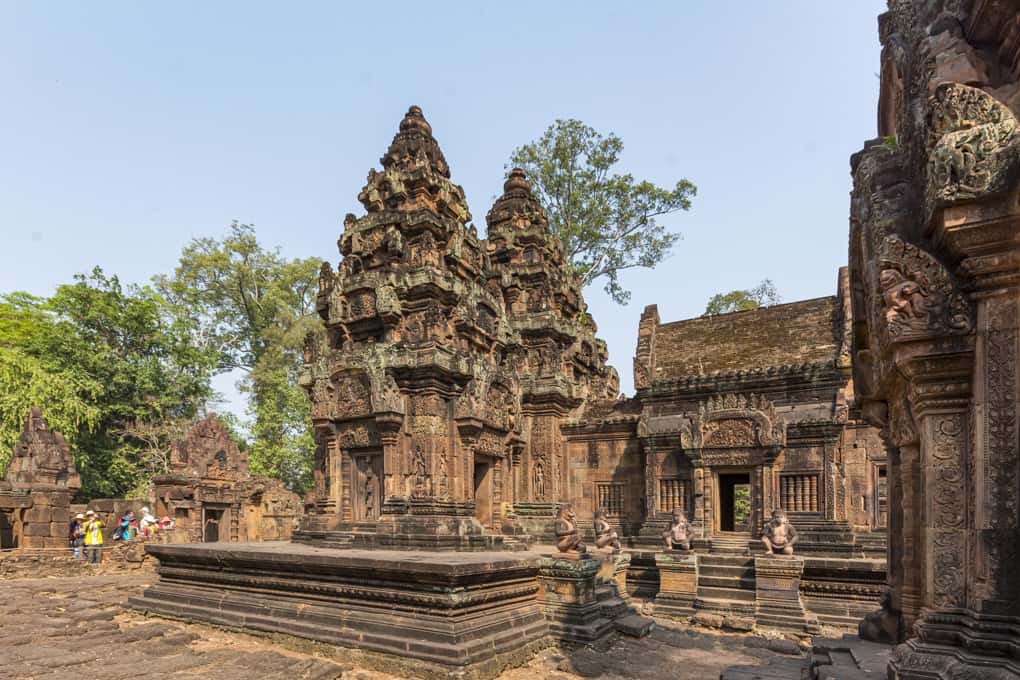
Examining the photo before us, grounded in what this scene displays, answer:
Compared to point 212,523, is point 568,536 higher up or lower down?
higher up

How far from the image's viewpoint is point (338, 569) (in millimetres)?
8523

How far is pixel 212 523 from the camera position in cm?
1991

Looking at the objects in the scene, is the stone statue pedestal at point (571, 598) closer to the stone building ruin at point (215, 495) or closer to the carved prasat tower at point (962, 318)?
the carved prasat tower at point (962, 318)

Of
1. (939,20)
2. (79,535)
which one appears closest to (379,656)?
(939,20)

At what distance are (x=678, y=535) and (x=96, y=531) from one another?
14263 millimetres

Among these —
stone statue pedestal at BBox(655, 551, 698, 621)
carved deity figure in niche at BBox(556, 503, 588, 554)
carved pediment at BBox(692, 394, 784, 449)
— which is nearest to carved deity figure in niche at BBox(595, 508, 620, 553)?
stone statue pedestal at BBox(655, 551, 698, 621)

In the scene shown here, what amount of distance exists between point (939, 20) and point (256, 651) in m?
9.41

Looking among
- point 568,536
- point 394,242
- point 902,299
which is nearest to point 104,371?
point 394,242

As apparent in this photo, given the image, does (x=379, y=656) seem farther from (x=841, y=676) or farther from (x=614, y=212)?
(x=614, y=212)

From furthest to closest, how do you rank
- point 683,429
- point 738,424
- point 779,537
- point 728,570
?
point 683,429 → point 738,424 → point 728,570 → point 779,537

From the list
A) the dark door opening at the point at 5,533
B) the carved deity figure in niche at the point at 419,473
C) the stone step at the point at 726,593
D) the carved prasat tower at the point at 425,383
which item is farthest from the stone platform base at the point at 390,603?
the dark door opening at the point at 5,533

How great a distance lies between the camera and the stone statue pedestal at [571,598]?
8711 millimetres

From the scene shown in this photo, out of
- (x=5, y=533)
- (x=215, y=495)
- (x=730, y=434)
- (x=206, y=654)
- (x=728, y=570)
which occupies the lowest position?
(x=5, y=533)

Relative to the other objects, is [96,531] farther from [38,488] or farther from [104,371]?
[104,371]
